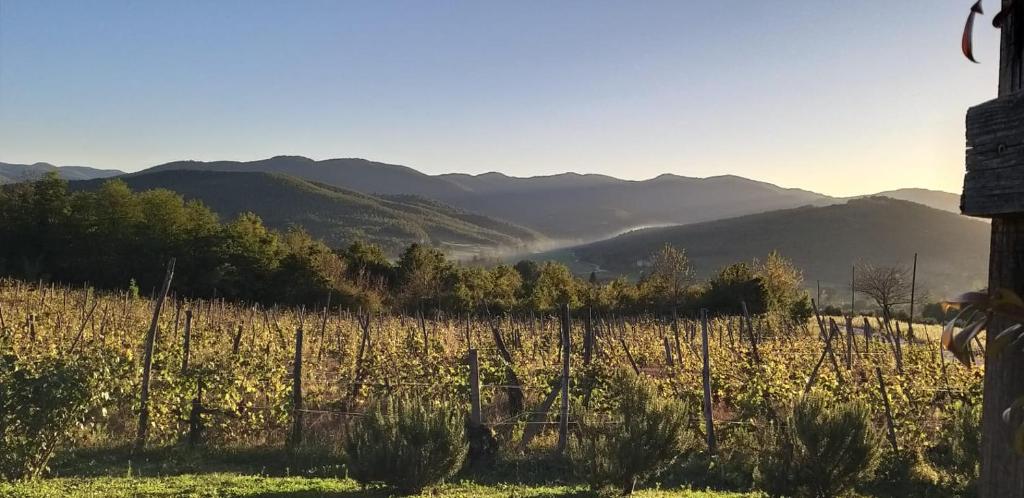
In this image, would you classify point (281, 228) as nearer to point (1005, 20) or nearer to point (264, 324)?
point (264, 324)

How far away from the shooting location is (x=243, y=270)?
106 feet

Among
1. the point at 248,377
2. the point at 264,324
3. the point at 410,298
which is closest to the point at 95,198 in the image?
the point at 410,298

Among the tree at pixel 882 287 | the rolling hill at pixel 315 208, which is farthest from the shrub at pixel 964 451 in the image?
the rolling hill at pixel 315 208

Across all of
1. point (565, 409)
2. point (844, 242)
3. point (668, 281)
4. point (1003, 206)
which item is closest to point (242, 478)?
point (565, 409)

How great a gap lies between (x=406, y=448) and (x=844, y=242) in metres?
86.9

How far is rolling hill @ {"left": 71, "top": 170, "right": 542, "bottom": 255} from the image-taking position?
84.3 meters

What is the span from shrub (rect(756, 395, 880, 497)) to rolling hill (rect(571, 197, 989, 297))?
67829 millimetres

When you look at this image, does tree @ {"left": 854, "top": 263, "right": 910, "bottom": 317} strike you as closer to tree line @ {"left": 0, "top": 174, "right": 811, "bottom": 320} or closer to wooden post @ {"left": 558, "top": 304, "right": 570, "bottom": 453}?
tree line @ {"left": 0, "top": 174, "right": 811, "bottom": 320}

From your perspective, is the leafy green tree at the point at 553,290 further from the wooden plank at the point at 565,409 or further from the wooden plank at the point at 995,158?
the wooden plank at the point at 995,158

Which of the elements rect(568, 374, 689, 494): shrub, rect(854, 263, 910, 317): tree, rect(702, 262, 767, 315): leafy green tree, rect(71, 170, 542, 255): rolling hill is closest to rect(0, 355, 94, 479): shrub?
rect(568, 374, 689, 494): shrub

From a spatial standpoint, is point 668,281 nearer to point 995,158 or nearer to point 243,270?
point 243,270

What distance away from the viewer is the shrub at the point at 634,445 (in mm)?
6578

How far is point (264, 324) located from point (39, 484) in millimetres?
11170

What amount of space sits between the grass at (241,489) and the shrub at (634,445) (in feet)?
0.99
